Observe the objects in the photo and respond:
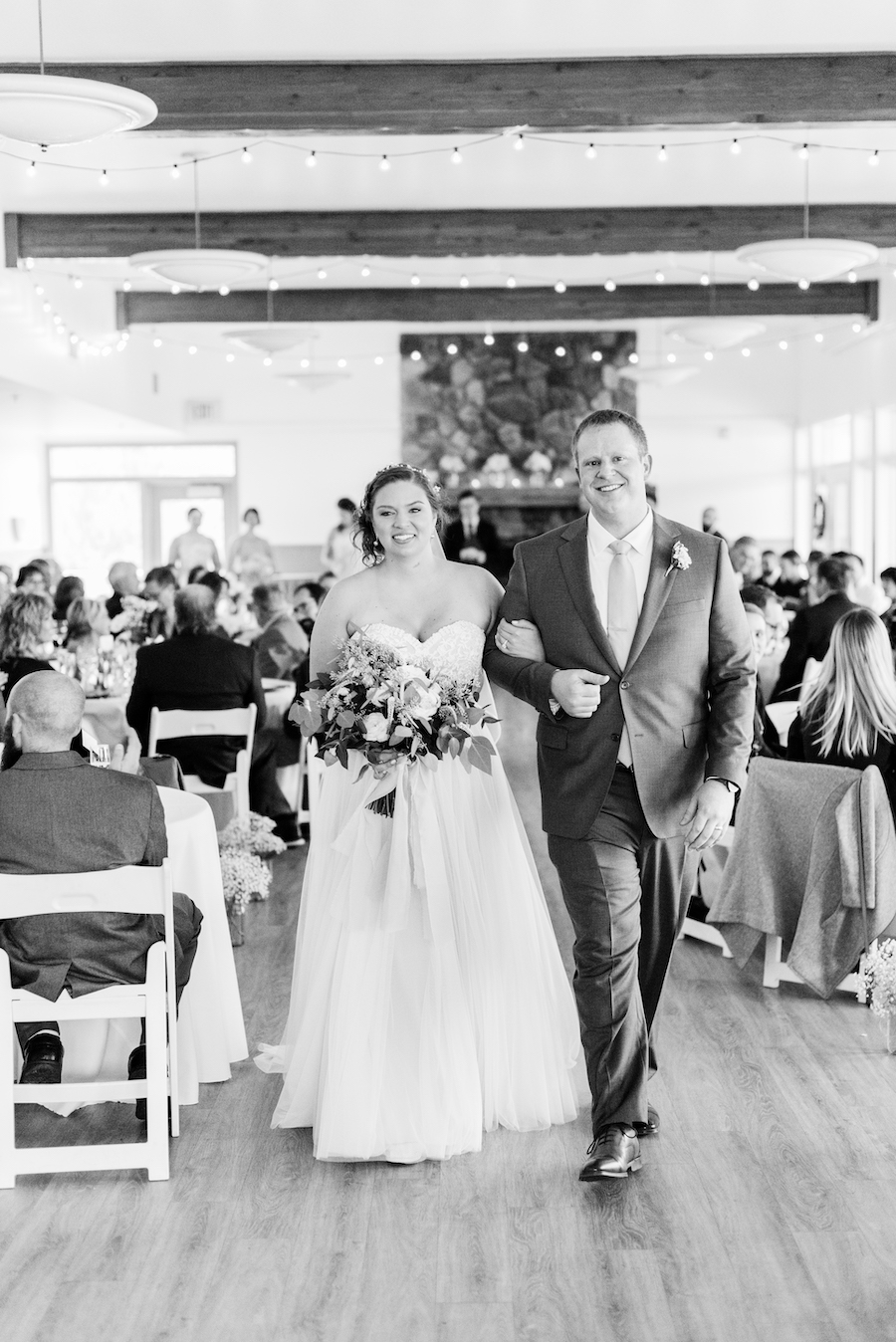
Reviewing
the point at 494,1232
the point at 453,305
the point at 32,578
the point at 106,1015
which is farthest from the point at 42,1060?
the point at 453,305

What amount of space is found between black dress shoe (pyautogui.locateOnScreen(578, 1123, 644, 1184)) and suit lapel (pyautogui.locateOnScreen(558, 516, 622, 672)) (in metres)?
1.13

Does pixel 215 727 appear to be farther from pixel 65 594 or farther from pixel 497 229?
pixel 497 229

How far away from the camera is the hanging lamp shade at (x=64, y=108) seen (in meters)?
4.98

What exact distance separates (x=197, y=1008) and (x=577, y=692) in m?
1.63

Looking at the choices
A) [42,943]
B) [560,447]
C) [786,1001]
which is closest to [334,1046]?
[42,943]

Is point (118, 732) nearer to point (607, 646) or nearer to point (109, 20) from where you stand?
point (109, 20)

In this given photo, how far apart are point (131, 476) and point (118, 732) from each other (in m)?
13.3

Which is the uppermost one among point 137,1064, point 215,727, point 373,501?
point 373,501

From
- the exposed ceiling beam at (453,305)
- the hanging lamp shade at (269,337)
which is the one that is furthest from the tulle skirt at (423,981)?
the exposed ceiling beam at (453,305)

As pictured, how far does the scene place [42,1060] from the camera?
12.4 feet

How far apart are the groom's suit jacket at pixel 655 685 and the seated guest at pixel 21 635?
320cm

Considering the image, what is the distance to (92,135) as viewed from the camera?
18.0 ft

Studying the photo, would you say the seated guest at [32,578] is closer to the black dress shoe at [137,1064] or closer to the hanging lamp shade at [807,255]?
the hanging lamp shade at [807,255]

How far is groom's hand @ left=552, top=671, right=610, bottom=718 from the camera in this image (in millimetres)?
3355
